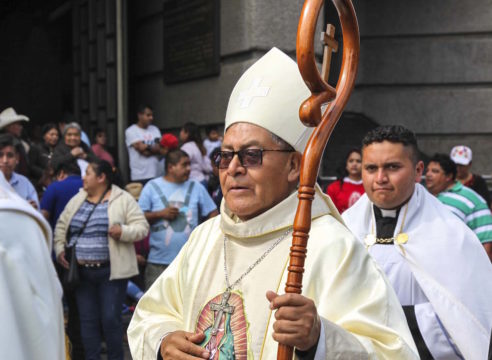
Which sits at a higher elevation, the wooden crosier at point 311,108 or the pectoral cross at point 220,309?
the wooden crosier at point 311,108

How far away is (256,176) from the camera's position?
8.70ft

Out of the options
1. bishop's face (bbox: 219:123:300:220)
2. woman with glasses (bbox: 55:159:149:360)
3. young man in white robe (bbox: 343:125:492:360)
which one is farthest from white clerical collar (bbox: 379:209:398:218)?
woman with glasses (bbox: 55:159:149:360)

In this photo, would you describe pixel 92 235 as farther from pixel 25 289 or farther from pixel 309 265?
pixel 309 265

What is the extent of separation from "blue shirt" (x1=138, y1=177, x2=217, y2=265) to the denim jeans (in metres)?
0.65

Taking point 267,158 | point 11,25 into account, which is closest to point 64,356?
point 267,158

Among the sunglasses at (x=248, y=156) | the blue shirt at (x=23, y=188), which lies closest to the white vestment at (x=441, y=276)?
the sunglasses at (x=248, y=156)

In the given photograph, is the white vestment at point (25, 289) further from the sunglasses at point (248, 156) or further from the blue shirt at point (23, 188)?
the blue shirt at point (23, 188)

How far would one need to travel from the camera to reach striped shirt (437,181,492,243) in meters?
6.07

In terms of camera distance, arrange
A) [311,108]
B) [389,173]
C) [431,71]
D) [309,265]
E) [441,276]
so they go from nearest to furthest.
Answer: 1. [311,108]
2. [309,265]
3. [441,276]
4. [389,173]
5. [431,71]

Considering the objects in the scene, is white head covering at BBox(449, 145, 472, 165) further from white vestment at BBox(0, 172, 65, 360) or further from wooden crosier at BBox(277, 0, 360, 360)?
wooden crosier at BBox(277, 0, 360, 360)

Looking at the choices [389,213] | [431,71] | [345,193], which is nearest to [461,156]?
[345,193]

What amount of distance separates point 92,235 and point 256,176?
12.2 ft

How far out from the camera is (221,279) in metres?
2.80

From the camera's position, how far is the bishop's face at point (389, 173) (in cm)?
363
